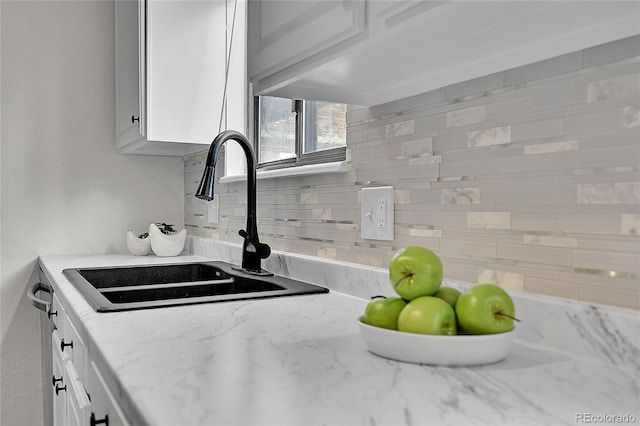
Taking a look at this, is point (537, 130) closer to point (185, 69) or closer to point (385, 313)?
point (385, 313)

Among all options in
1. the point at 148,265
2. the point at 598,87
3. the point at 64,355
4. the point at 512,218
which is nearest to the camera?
the point at 598,87

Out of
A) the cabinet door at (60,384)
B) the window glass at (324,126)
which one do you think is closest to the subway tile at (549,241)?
the window glass at (324,126)

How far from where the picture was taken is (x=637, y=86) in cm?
80

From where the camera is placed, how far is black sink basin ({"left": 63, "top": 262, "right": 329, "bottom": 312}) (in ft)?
4.33

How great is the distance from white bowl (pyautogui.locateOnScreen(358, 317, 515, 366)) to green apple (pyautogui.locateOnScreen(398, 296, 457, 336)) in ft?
0.05

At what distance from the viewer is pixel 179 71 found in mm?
2074

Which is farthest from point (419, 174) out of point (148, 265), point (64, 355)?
point (148, 265)

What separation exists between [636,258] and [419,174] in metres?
0.51

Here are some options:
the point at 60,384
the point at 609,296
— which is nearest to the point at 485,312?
the point at 609,296

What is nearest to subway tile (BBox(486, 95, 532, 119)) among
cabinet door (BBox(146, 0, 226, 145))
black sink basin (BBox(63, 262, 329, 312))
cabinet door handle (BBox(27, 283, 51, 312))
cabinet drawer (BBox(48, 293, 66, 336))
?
black sink basin (BBox(63, 262, 329, 312))

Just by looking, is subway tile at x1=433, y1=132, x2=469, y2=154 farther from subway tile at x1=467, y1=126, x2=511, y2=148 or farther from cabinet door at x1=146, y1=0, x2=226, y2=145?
cabinet door at x1=146, y1=0, x2=226, y2=145

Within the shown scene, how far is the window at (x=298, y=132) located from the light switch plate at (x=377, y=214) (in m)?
0.28

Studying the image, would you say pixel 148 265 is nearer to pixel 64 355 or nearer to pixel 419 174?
pixel 64 355

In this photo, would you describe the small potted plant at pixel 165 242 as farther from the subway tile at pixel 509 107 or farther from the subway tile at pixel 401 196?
the subway tile at pixel 509 107
